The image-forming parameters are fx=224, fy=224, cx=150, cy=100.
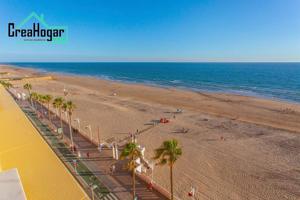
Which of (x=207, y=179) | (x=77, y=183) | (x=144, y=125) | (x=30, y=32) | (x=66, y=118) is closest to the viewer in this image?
(x=77, y=183)

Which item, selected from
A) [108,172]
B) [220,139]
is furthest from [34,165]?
[220,139]

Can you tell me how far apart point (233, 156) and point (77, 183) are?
53.3ft

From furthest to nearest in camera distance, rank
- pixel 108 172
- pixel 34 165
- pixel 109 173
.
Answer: pixel 108 172 → pixel 109 173 → pixel 34 165

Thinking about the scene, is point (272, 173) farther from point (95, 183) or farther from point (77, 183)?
point (77, 183)

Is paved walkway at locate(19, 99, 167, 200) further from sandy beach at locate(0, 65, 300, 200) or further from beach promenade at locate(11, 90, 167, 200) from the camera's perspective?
sandy beach at locate(0, 65, 300, 200)

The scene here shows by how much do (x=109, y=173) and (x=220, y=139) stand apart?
1592 cm

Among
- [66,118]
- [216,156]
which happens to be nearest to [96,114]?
[66,118]

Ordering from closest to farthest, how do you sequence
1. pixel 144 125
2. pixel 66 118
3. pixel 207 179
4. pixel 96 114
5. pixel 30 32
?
1. pixel 207 179
2. pixel 144 125
3. pixel 66 118
4. pixel 96 114
5. pixel 30 32

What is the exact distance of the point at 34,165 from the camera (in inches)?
764

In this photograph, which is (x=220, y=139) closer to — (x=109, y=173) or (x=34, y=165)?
(x=109, y=173)

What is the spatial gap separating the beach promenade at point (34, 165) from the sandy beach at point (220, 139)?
7672 millimetres

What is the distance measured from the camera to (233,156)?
2422 centimetres

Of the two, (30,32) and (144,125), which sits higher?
(30,32)

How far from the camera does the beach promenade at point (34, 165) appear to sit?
51.9ft
